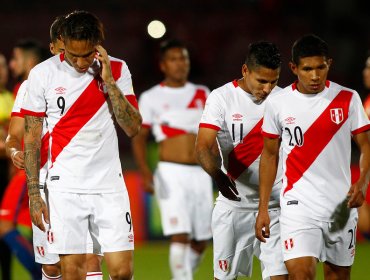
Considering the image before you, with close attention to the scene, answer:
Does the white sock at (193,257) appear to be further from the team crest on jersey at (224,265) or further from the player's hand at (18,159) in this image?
the player's hand at (18,159)

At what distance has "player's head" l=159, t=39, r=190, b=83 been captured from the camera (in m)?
9.34

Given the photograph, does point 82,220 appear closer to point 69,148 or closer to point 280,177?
point 69,148

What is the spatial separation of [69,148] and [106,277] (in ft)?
12.7

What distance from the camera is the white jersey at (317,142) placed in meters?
6.21

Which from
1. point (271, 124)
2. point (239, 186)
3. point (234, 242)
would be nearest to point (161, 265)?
point (234, 242)

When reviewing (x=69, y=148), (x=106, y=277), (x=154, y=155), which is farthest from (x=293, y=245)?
(x=154, y=155)

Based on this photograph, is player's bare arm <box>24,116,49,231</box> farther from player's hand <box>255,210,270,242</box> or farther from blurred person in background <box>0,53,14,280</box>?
blurred person in background <box>0,53,14,280</box>

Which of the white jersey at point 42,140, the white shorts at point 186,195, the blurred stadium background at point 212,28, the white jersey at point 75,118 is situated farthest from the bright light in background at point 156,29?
the white jersey at point 75,118

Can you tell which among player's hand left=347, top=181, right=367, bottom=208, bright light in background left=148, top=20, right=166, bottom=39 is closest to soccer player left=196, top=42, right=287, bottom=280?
player's hand left=347, top=181, right=367, bottom=208

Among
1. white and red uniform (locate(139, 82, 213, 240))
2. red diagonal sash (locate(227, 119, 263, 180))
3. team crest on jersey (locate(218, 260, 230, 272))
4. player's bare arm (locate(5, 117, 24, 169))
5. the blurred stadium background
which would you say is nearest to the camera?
player's bare arm (locate(5, 117, 24, 169))

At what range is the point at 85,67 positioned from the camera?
6.19 m

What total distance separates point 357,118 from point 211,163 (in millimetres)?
1040

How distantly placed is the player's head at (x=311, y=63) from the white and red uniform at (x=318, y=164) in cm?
12

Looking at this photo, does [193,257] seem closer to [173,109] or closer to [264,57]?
[173,109]
